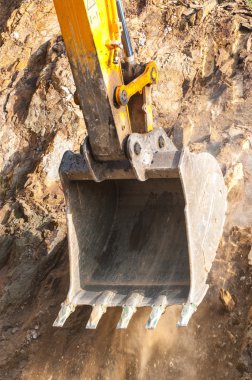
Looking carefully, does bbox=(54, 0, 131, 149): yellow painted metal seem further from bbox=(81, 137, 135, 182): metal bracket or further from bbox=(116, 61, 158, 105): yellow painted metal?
bbox=(81, 137, 135, 182): metal bracket

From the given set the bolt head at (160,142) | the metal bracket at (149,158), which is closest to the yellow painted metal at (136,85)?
the metal bracket at (149,158)

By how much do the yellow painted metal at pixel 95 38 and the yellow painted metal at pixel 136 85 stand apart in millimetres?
55

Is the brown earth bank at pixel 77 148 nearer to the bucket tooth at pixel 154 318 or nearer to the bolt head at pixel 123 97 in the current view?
the bucket tooth at pixel 154 318

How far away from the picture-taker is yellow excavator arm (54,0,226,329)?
16.0 feet

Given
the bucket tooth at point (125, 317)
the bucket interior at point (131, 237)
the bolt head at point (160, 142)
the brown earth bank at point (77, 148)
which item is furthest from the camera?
the brown earth bank at point (77, 148)

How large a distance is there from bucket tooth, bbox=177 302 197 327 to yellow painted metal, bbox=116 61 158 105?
164cm

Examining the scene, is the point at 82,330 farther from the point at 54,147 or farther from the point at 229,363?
the point at 54,147

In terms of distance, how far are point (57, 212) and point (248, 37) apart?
320cm

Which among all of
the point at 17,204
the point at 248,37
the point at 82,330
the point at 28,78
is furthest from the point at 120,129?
the point at 28,78

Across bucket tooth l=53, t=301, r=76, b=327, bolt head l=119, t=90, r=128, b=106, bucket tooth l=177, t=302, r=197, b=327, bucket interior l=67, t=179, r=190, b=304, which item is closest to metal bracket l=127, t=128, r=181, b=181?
bolt head l=119, t=90, r=128, b=106

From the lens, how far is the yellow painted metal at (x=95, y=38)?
183 inches

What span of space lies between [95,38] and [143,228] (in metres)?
1.95

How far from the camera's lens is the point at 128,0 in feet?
29.0

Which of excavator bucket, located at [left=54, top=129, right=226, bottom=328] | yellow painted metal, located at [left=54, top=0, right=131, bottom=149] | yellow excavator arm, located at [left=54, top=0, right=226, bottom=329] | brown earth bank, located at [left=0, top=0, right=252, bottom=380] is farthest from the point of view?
brown earth bank, located at [left=0, top=0, right=252, bottom=380]
